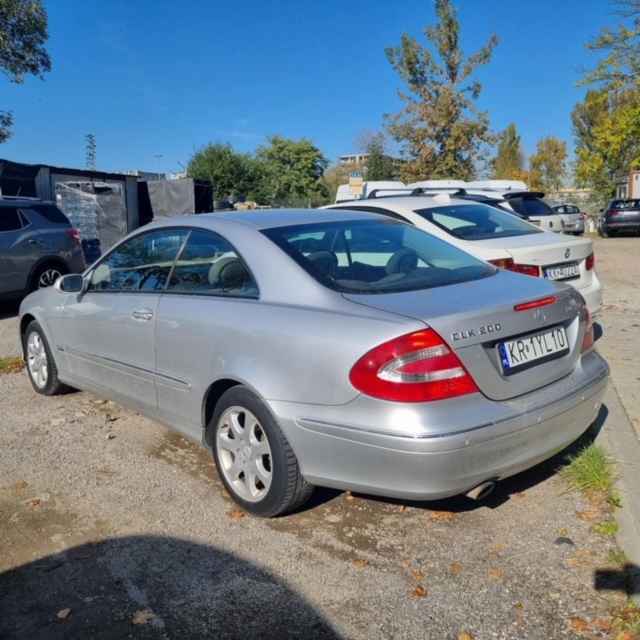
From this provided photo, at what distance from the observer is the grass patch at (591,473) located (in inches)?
146

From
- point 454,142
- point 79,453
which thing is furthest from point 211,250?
point 454,142

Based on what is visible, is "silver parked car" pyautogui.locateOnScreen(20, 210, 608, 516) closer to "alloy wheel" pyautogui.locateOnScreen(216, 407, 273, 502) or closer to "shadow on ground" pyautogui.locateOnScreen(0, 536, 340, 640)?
"alloy wheel" pyautogui.locateOnScreen(216, 407, 273, 502)

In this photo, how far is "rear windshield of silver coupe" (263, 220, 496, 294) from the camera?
344 cm

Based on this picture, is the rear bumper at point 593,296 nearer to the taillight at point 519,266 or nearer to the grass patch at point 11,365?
the taillight at point 519,266

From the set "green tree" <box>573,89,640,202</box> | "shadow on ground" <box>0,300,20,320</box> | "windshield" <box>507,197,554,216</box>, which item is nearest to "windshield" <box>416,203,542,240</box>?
"shadow on ground" <box>0,300,20,320</box>

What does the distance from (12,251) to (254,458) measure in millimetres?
7927

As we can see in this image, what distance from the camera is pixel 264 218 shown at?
4070 mm

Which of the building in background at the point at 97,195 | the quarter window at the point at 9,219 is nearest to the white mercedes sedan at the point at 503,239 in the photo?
the quarter window at the point at 9,219

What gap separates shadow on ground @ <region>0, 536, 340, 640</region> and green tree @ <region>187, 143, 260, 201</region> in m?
48.3

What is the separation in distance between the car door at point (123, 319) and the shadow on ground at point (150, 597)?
1.18 metres

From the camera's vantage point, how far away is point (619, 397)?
209 inches

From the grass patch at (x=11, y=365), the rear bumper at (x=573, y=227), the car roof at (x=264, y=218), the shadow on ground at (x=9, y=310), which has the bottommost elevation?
the grass patch at (x=11, y=365)

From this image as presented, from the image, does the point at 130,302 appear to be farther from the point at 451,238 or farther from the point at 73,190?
the point at 73,190

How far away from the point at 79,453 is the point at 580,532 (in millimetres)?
3120
